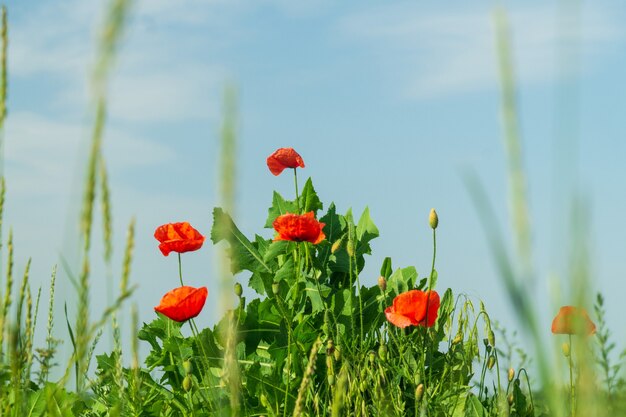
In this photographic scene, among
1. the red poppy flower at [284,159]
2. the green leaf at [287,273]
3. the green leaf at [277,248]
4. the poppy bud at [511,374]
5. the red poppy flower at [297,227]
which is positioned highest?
the red poppy flower at [284,159]

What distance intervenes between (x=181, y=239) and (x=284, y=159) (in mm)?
769

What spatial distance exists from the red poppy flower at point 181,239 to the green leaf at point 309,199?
80 cm

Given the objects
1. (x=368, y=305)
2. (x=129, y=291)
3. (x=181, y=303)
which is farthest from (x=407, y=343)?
(x=129, y=291)

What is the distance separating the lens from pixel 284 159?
4.34 metres

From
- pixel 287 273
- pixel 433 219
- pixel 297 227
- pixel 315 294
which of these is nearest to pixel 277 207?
pixel 287 273

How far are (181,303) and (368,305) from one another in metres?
1.22

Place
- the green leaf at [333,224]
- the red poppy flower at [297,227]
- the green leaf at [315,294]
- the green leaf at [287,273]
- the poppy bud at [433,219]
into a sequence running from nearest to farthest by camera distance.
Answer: the poppy bud at [433,219], the red poppy flower at [297,227], the green leaf at [315,294], the green leaf at [287,273], the green leaf at [333,224]

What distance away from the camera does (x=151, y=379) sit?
440 centimetres

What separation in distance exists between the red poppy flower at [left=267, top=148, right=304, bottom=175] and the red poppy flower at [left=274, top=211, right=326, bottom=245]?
73 cm

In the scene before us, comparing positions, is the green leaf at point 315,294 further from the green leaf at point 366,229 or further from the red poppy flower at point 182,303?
the red poppy flower at point 182,303

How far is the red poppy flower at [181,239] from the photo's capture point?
3945 mm

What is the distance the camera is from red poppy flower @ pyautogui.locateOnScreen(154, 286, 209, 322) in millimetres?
3348

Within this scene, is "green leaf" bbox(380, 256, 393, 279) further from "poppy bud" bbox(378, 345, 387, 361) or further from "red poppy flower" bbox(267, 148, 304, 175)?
"poppy bud" bbox(378, 345, 387, 361)

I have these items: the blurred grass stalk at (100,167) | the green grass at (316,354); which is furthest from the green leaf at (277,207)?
the blurred grass stalk at (100,167)
